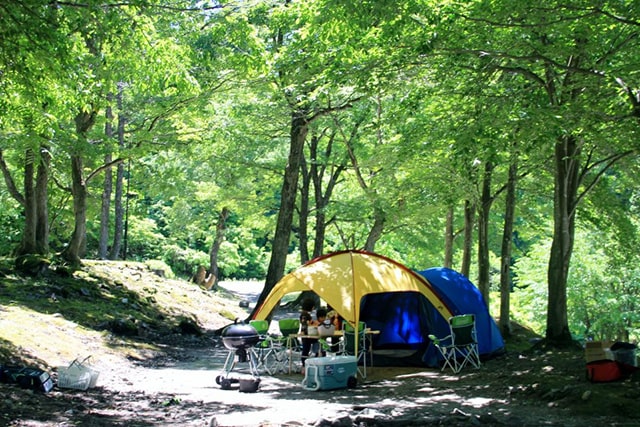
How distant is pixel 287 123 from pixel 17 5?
1202 centimetres

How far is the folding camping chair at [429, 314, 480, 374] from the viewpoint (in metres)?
10.6

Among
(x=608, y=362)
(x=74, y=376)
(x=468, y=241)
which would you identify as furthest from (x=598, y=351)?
(x=468, y=241)

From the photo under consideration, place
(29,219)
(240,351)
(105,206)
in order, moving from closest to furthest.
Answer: (240,351), (29,219), (105,206)

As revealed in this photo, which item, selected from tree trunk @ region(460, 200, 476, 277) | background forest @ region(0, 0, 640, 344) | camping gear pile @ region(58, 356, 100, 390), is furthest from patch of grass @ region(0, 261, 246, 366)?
tree trunk @ region(460, 200, 476, 277)

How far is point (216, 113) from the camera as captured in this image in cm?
Answer: 1906

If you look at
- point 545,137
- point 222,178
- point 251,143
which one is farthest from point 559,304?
point 222,178

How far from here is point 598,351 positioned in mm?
7812

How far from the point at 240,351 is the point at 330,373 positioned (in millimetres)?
1694

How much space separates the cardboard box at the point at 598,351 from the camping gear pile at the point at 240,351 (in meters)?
4.36

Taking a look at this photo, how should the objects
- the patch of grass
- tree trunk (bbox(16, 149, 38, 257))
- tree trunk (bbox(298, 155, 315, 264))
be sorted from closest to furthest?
the patch of grass, tree trunk (bbox(16, 149, 38, 257)), tree trunk (bbox(298, 155, 315, 264))

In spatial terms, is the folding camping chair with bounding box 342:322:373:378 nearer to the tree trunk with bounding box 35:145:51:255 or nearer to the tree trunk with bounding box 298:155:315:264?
the tree trunk with bounding box 35:145:51:255

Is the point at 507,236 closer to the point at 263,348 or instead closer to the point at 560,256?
the point at 560,256

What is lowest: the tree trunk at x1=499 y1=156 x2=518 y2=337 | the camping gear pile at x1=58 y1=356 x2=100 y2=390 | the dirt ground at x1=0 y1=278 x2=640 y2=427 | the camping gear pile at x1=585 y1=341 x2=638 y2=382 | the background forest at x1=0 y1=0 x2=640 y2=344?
the dirt ground at x1=0 y1=278 x2=640 y2=427

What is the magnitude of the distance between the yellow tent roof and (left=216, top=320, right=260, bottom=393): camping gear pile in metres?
1.18
